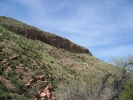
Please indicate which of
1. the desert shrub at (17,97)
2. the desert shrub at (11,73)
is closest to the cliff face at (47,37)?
the desert shrub at (11,73)

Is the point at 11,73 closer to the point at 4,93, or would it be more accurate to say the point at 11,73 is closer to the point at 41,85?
the point at 41,85

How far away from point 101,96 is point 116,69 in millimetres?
5647

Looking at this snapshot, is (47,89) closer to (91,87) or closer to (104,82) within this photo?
(91,87)

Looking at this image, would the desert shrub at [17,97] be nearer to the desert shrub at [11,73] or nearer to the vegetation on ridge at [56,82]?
the vegetation on ridge at [56,82]

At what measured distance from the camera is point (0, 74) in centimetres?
1705

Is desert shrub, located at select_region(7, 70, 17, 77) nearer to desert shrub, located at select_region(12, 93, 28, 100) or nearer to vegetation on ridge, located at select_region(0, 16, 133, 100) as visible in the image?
vegetation on ridge, located at select_region(0, 16, 133, 100)

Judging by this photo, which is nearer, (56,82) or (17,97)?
(17,97)

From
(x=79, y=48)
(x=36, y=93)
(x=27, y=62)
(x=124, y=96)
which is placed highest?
(x=79, y=48)

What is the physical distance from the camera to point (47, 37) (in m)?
52.6

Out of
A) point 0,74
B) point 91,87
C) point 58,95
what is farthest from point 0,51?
point 91,87

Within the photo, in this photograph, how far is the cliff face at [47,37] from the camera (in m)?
45.0

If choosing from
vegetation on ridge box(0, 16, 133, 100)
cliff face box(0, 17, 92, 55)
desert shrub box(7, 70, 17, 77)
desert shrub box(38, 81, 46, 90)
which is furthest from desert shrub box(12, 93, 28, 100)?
cliff face box(0, 17, 92, 55)

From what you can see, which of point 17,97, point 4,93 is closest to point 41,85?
point 17,97

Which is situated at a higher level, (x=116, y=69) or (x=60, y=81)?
(x=116, y=69)
